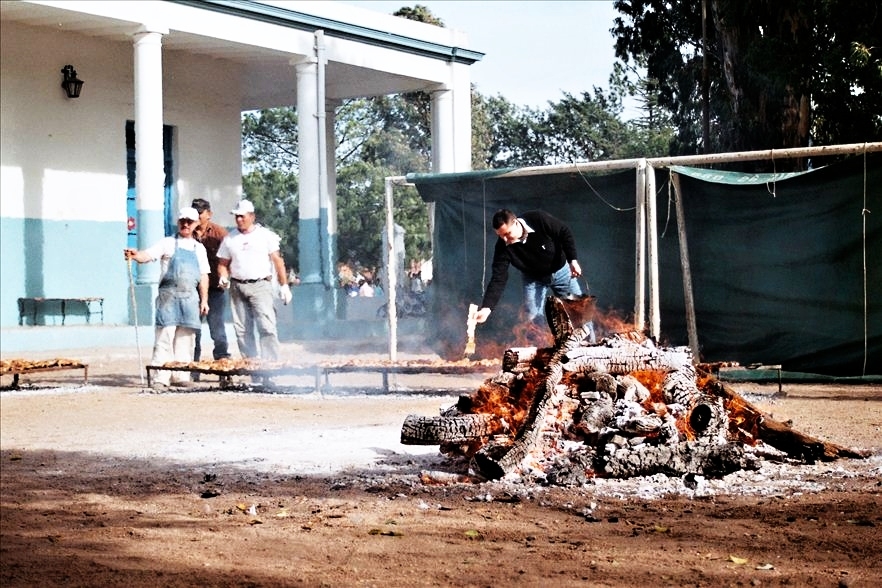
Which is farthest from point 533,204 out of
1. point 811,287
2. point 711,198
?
point 811,287

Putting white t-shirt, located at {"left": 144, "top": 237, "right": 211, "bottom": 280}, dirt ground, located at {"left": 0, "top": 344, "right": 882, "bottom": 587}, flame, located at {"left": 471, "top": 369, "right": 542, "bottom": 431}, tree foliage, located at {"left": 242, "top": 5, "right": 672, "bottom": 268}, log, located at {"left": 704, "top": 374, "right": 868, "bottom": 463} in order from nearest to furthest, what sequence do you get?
dirt ground, located at {"left": 0, "top": 344, "right": 882, "bottom": 587}
log, located at {"left": 704, "top": 374, "right": 868, "bottom": 463}
flame, located at {"left": 471, "top": 369, "right": 542, "bottom": 431}
white t-shirt, located at {"left": 144, "top": 237, "right": 211, "bottom": 280}
tree foliage, located at {"left": 242, "top": 5, "right": 672, "bottom": 268}

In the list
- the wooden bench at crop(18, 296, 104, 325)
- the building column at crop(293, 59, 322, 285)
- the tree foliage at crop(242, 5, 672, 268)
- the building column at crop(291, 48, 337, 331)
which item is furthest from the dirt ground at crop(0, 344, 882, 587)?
the tree foliage at crop(242, 5, 672, 268)

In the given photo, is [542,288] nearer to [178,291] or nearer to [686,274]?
[686,274]

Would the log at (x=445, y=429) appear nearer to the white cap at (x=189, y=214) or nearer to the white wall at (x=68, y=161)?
the white cap at (x=189, y=214)

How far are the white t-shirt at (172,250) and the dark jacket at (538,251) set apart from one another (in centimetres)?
379

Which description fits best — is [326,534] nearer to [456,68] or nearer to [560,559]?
[560,559]

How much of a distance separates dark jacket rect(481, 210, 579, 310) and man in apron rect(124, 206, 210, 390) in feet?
12.4

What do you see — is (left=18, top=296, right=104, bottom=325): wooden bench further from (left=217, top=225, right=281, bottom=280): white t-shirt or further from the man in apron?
(left=217, top=225, right=281, bottom=280): white t-shirt

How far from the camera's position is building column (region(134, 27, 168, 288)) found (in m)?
18.4

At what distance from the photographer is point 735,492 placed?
618 centimetres

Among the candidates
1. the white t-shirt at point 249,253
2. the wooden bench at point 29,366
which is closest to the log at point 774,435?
the white t-shirt at point 249,253

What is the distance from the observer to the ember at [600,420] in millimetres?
6551

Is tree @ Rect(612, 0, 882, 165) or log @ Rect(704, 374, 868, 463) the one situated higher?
tree @ Rect(612, 0, 882, 165)

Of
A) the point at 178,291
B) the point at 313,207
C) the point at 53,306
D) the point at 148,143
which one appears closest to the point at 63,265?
the point at 53,306
